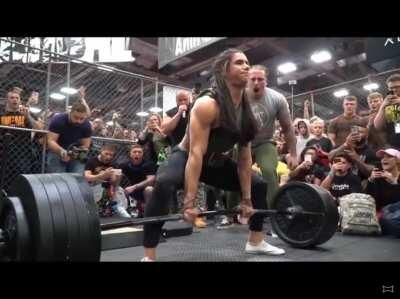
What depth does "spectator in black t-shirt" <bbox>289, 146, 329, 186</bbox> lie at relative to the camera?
11.4 feet

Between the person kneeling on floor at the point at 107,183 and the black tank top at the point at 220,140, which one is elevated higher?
the black tank top at the point at 220,140

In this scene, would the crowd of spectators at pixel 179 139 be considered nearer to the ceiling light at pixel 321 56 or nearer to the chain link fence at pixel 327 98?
the chain link fence at pixel 327 98

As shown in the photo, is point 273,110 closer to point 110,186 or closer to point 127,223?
point 127,223

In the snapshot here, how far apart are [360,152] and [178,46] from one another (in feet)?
13.5

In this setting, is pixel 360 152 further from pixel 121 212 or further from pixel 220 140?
pixel 121 212

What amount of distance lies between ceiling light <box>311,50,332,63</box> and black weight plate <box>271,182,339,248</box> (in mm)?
5540

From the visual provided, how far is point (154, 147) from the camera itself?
4.04 metres

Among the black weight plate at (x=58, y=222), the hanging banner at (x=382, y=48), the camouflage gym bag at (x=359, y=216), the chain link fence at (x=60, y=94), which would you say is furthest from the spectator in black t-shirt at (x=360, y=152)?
the black weight plate at (x=58, y=222)

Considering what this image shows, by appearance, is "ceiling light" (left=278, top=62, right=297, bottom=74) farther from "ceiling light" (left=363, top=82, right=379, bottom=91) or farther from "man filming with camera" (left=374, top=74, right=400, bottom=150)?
"man filming with camera" (left=374, top=74, right=400, bottom=150)

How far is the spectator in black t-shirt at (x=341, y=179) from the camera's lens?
325cm

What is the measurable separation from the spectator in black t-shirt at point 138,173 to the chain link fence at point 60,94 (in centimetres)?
36
